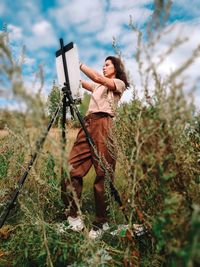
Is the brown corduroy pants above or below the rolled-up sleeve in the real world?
below

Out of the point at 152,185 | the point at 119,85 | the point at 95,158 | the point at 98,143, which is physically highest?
the point at 119,85

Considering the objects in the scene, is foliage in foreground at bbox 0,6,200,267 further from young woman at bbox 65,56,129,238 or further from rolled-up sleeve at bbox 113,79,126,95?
rolled-up sleeve at bbox 113,79,126,95

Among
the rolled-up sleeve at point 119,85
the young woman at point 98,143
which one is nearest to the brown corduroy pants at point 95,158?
the young woman at point 98,143

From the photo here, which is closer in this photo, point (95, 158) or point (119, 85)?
point (95, 158)

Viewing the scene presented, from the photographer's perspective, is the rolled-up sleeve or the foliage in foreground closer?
the foliage in foreground

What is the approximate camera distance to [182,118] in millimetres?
1845

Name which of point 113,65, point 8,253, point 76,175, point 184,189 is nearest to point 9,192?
point 76,175

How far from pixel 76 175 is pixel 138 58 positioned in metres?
2.12

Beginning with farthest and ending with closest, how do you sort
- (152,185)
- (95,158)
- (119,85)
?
1. (119,85)
2. (95,158)
3. (152,185)

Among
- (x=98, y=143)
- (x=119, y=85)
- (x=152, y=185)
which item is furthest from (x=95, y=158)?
(x=152, y=185)

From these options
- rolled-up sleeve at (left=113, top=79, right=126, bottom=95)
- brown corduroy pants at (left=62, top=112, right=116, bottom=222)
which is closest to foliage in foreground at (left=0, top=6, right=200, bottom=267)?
brown corduroy pants at (left=62, top=112, right=116, bottom=222)

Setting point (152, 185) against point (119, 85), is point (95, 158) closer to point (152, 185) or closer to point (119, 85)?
point (119, 85)

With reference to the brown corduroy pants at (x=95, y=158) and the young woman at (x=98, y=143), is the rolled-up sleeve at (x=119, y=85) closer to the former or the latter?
the young woman at (x=98, y=143)

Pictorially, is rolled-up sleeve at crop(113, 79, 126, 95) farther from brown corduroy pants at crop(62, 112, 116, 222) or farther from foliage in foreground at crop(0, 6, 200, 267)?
foliage in foreground at crop(0, 6, 200, 267)
